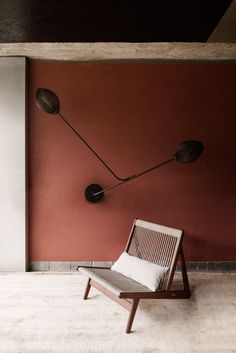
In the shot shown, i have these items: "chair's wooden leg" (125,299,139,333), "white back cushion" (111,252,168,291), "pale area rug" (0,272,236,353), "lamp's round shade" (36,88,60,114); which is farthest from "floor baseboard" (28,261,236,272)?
"lamp's round shade" (36,88,60,114)

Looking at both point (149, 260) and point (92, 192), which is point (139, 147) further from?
point (149, 260)

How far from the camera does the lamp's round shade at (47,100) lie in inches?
191

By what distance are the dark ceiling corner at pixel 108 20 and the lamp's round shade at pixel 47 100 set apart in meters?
0.62

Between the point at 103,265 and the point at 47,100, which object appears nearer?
the point at 47,100

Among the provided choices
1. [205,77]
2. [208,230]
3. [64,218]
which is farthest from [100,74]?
[208,230]

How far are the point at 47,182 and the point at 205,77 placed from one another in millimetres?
2379

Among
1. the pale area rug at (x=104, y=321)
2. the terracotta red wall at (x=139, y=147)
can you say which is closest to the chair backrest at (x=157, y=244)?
the pale area rug at (x=104, y=321)

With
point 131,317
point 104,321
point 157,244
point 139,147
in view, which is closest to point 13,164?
point 139,147

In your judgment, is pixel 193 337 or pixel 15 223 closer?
pixel 193 337

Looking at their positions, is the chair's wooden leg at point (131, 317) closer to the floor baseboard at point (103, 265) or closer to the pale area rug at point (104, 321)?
the pale area rug at point (104, 321)

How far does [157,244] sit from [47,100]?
6.67 ft

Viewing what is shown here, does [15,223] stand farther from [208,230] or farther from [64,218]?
[208,230]

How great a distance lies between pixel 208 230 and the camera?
5375 mm

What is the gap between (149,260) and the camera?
181 inches
